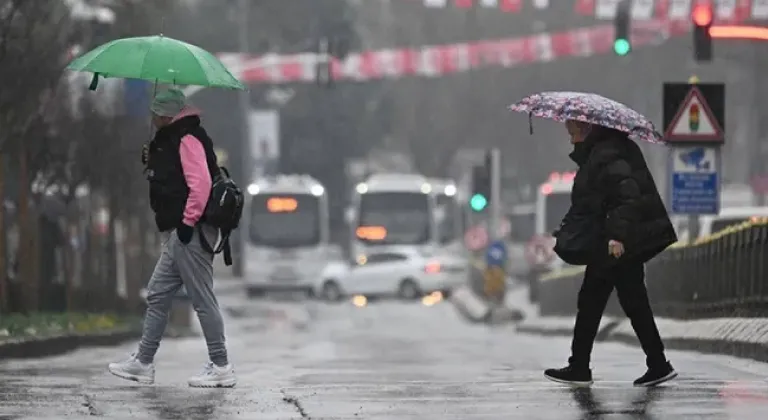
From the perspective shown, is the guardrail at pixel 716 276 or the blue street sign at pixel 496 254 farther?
the blue street sign at pixel 496 254

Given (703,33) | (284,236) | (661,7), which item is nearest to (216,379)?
(703,33)

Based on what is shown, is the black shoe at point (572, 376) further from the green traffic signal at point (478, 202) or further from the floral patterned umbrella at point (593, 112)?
the green traffic signal at point (478, 202)

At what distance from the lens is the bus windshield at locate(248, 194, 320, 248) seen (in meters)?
57.2

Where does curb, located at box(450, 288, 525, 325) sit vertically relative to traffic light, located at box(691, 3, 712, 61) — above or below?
below

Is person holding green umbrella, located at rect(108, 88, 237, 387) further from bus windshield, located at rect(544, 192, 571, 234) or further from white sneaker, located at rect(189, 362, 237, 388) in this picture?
bus windshield, located at rect(544, 192, 571, 234)

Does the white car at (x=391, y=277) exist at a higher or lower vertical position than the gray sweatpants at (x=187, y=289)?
lower

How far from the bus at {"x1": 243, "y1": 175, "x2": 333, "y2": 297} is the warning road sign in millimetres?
37807

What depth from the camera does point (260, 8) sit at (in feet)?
250

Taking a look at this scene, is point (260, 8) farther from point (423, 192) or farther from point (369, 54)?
point (369, 54)

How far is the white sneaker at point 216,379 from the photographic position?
412 inches

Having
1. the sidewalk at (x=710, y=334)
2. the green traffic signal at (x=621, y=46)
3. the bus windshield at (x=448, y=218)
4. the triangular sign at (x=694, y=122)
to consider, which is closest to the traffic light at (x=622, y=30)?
the green traffic signal at (x=621, y=46)

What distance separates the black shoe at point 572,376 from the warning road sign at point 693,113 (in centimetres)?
856

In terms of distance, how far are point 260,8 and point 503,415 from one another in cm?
6828

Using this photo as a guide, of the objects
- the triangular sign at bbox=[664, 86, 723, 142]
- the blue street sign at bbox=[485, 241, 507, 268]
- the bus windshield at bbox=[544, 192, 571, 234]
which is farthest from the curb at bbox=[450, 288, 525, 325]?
the triangular sign at bbox=[664, 86, 723, 142]
